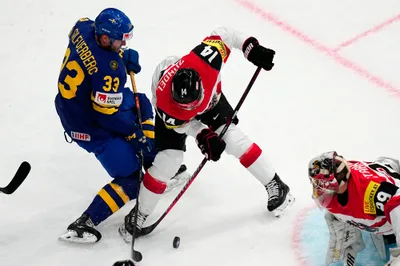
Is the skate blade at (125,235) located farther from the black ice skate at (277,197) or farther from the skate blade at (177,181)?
the black ice skate at (277,197)

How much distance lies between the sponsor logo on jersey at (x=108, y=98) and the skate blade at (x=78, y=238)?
77 centimetres

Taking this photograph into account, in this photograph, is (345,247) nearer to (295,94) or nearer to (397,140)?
(397,140)

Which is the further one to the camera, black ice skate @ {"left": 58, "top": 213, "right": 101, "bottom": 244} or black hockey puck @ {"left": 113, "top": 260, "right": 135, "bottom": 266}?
black ice skate @ {"left": 58, "top": 213, "right": 101, "bottom": 244}

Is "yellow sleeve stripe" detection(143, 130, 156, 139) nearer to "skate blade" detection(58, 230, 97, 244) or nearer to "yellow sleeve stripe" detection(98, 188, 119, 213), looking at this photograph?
"yellow sleeve stripe" detection(98, 188, 119, 213)

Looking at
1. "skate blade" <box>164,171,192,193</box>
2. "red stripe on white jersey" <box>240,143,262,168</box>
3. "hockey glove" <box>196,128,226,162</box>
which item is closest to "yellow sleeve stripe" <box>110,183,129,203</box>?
"skate blade" <box>164,171,192,193</box>

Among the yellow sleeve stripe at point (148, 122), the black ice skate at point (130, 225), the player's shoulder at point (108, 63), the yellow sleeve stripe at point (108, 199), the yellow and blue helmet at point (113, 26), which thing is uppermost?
the yellow and blue helmet at point (113, 26)

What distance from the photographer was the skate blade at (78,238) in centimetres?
378

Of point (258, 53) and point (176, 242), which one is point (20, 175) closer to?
point (176, 242)

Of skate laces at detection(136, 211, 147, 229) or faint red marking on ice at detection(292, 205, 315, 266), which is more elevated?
faint red marking on ice at detection(292, 205, 315, 266)

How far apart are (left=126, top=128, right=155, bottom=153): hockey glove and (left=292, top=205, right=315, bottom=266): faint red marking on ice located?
0.98m

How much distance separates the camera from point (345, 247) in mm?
3283

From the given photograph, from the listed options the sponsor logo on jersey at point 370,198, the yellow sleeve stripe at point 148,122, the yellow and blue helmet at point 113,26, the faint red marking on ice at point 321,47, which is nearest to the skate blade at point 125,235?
the yellow sleeve stripe at point 148,122

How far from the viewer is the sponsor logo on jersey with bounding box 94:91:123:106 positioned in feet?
11.9

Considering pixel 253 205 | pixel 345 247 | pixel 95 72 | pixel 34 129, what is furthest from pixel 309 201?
pixel 34 129
